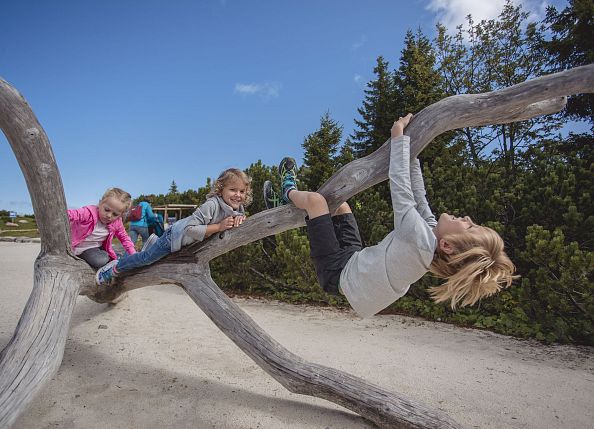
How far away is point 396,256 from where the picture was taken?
209cm

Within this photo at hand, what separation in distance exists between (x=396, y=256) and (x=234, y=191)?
141cm

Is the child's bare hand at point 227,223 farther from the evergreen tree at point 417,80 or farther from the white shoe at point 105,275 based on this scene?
the evergreen tree at point 417,80

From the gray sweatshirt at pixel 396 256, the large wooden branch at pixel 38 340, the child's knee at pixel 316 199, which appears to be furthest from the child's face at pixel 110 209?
the gray sweatshirt at pixel 396 256

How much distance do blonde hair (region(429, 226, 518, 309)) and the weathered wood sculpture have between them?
0.65 m

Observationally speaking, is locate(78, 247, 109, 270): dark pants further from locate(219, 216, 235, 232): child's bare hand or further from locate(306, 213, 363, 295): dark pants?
locate(306, 213, 363, 295): dark pants

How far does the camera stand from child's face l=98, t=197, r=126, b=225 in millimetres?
3566

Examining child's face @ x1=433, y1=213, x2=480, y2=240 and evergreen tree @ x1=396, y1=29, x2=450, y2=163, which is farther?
evergreen tree @ x1=396, y1=29, x2=450, y2=163

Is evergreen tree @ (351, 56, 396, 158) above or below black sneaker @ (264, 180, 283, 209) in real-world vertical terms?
above

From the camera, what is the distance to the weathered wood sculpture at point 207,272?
2.35 meters

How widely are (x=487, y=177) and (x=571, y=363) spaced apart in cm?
317

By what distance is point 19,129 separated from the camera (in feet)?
9.29

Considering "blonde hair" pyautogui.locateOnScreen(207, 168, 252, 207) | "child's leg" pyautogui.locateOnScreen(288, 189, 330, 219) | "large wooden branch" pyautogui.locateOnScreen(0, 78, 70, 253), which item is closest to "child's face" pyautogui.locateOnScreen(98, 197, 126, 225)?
"large wooden branch" pyautogui.locateOnScreen(0, 78, 70, 253)

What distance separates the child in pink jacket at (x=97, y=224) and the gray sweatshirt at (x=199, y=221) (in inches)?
35.4

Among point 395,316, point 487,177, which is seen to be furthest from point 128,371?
point 487,177
